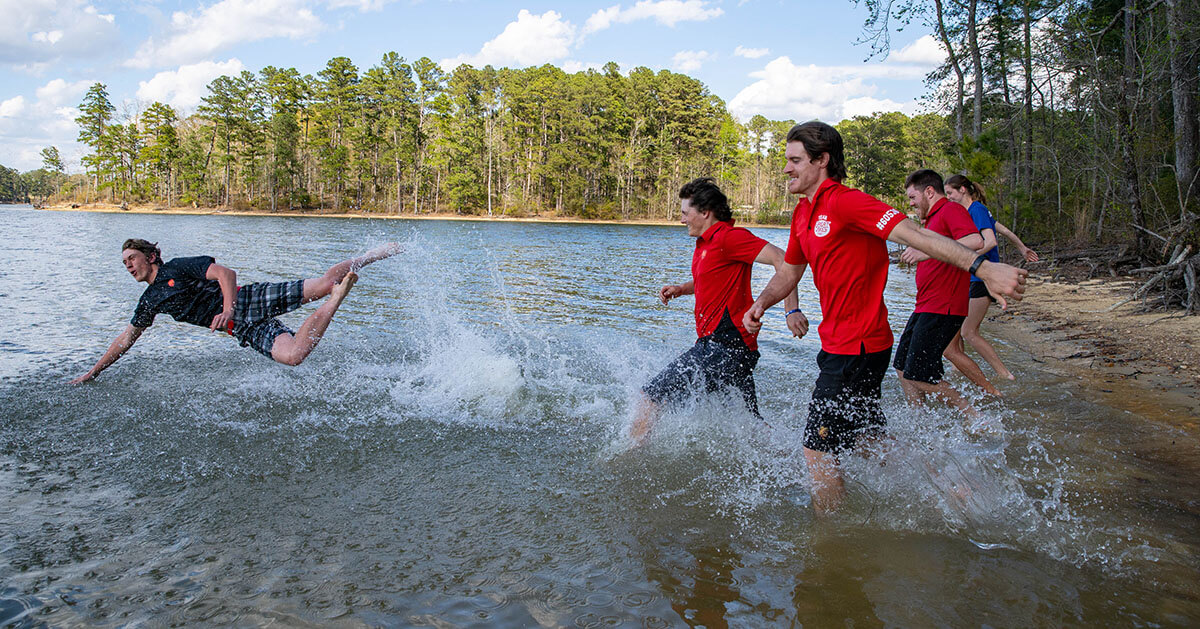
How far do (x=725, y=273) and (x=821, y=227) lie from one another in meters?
1.08

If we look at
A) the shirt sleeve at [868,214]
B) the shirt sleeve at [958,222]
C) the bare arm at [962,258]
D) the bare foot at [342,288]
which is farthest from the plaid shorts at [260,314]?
the shirt sleeve at [958,222]

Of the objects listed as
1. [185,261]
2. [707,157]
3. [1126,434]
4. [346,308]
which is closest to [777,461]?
[1126,434]

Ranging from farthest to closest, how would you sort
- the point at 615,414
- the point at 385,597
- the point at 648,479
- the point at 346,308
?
1. the point at 346,308
2. the point at 615,414
3. the point at 648,479
4. the point at 385,597

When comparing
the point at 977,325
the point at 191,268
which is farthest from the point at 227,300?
the point at 977,325

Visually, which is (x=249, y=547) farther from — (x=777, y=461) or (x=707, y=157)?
(x=707, y=157)

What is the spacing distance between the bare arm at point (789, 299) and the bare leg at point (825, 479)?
2.41ft

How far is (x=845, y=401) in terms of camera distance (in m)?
3.41

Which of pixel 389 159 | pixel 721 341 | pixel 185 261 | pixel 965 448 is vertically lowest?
pixel 965 448

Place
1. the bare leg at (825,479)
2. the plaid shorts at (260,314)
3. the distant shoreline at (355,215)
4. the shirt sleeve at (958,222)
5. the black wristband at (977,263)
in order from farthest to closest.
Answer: the distant shoreline at (355,215), the plaid shorts at (260,314), the shirt sleeve at (958,222), the bare leg at (825,479), the black wristband at (977,263)

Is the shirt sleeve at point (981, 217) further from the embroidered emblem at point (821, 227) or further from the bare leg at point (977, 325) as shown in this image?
the embroidered emblem at point (821, 227)

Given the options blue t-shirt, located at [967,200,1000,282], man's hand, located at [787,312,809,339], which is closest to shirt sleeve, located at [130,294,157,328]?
Result: man's hand, located at [787,312,809,339]

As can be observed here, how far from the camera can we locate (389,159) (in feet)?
233

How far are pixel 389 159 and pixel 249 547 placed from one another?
238 feet

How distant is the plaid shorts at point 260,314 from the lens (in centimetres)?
622
